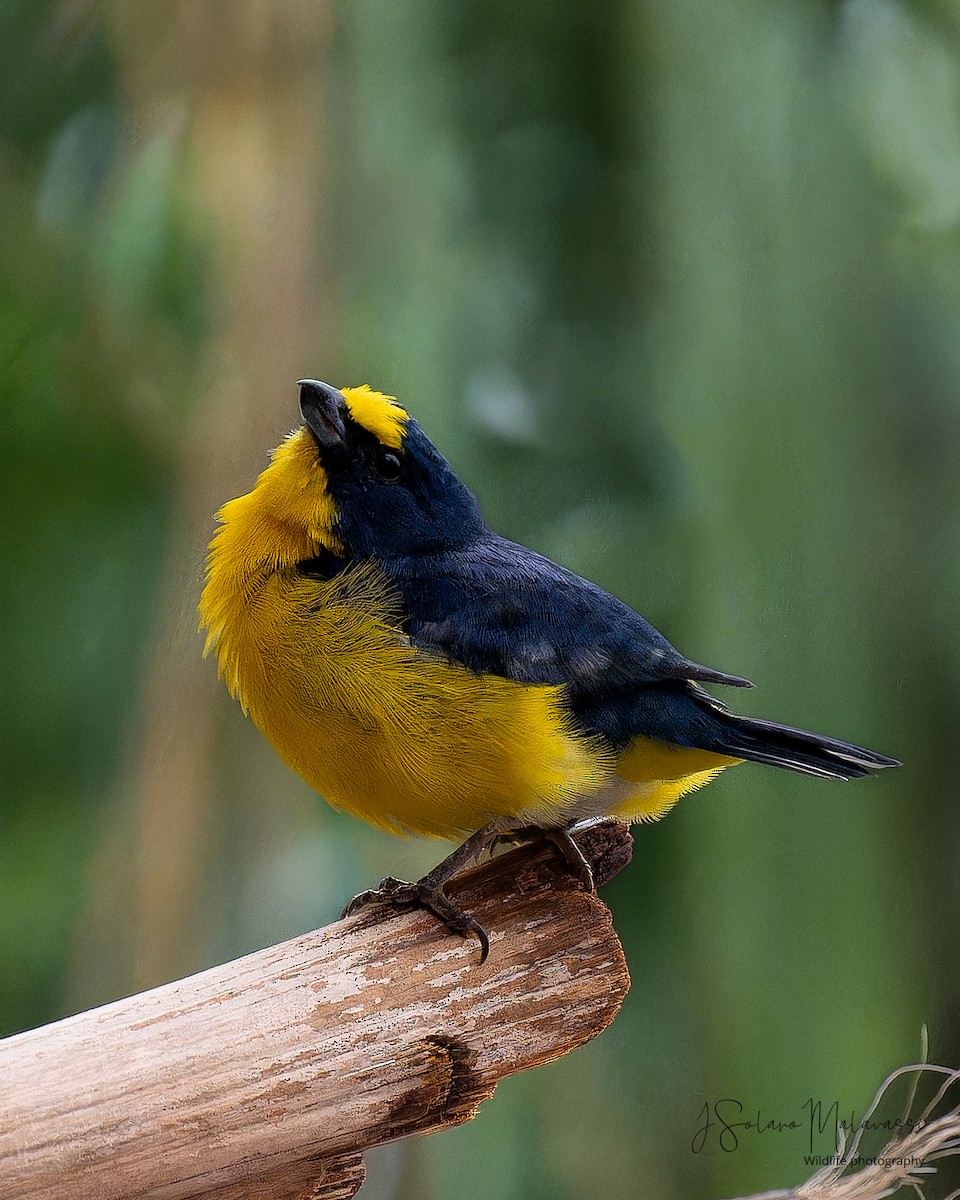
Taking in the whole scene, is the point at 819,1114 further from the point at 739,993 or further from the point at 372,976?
the point at 372,976

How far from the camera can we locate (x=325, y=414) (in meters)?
1.23

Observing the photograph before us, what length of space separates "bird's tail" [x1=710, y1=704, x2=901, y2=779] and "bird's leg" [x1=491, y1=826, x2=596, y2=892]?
6.1 inches

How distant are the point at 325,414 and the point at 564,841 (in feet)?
1.49

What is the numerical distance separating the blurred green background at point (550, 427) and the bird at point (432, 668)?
0.52 m

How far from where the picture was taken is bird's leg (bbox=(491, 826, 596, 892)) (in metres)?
1.16

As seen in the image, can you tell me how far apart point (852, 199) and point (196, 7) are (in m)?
0.94

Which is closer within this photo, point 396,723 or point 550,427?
→ point 396,723
